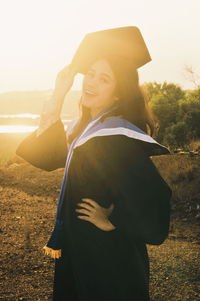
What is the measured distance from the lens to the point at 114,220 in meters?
1.99

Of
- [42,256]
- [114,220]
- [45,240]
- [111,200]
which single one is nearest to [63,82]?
[111,200]

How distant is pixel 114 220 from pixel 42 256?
4361 mm

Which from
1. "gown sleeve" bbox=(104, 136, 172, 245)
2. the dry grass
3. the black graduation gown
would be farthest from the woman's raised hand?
the dry grass

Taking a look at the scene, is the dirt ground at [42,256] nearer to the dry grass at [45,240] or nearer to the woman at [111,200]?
the dry grass at [45,240]

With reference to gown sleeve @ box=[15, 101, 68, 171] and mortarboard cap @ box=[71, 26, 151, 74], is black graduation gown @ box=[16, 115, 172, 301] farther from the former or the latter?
mortarboard cap @ box=[71, 26, 151, 74]

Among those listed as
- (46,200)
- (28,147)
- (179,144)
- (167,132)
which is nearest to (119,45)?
(28,147)

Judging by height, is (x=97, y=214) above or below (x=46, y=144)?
below

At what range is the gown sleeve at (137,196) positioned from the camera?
195cm

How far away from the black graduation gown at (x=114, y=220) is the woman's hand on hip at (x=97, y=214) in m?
0.04

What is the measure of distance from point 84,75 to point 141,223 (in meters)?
1.15

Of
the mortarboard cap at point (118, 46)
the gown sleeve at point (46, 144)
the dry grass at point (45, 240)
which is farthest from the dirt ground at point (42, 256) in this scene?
the mortarboard cap at point (118, 46)

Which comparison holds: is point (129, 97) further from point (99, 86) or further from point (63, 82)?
point (63, 82)

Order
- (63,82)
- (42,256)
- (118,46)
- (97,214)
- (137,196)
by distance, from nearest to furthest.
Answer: (137,196)
(97,214)
(118,46)
(63,82)
(42,256)

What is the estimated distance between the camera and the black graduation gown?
1.96 m
